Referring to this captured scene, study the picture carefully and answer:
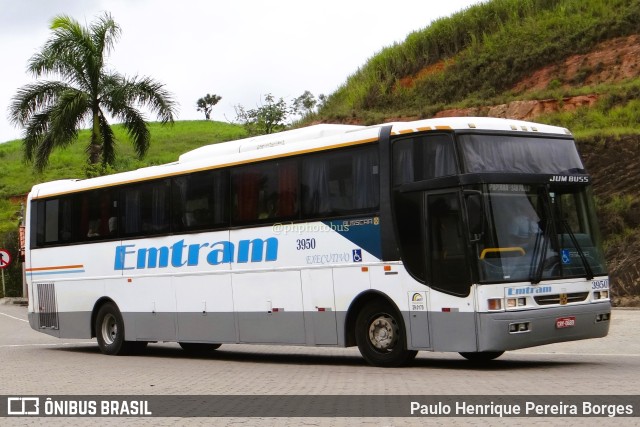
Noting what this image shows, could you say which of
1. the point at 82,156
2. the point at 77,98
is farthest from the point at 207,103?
the point at 77,98

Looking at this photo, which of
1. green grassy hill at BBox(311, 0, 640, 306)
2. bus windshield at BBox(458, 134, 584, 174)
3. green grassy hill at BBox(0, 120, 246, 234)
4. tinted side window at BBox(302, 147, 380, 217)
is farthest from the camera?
green grassy hill at BBox(0, 120, 246, 234)

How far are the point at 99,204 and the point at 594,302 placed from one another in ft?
35.2

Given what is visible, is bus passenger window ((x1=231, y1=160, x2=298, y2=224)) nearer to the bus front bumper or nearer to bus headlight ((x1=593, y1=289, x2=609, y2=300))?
the bus front bumper

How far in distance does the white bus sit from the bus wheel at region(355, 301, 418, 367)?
25 millimetres

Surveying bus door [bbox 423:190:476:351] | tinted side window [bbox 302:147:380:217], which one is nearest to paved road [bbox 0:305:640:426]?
bus door [bbox 423:190:476:351]

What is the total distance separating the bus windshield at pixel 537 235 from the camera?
580 inches

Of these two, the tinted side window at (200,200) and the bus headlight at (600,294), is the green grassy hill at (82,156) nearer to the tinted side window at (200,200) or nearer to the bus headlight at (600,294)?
the tinted side window at (200,200)

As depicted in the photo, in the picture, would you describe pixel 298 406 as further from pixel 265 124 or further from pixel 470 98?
pixel 265 124

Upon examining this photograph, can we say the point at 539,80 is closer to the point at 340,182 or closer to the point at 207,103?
the point at 340,182

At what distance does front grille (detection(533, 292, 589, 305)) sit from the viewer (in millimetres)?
14953

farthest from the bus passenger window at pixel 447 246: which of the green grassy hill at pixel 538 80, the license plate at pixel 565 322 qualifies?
the green grassy hill at pixel 538 80

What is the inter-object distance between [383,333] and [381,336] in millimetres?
57

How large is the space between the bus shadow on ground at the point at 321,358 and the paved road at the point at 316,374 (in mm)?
20

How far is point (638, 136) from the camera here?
34.0 meters
